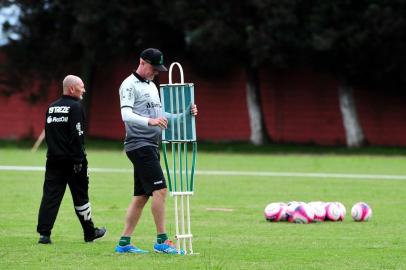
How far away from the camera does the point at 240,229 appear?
559 inches

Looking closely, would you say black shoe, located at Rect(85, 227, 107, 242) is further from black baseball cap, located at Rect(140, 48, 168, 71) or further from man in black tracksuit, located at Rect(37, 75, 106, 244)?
black baseball cap, located at Rect(140, 48, 168, 71)

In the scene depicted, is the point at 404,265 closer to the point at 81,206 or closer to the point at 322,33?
the point at 81,206

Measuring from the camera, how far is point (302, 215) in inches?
586

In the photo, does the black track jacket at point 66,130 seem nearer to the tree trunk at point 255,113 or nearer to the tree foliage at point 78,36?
the tree foliage at point 78,36

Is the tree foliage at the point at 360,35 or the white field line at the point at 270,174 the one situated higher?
the tree foliage at the point at 360,35

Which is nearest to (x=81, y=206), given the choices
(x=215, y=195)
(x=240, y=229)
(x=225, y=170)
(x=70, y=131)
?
(x=70, y=131)

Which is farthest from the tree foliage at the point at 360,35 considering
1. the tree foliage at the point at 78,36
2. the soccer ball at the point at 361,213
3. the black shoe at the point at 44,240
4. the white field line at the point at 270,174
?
the black shoe at the point at 44,240

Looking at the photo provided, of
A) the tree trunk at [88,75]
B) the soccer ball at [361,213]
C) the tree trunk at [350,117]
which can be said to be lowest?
the soccer ball at [361,213]

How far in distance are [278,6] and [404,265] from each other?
27960 mm

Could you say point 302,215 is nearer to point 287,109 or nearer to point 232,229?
point 232,229

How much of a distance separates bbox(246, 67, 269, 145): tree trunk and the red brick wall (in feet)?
4.71

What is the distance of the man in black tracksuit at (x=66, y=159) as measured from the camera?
12461 millimetres

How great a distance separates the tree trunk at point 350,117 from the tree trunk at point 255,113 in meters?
3.77

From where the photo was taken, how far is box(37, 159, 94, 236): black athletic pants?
12.6m
